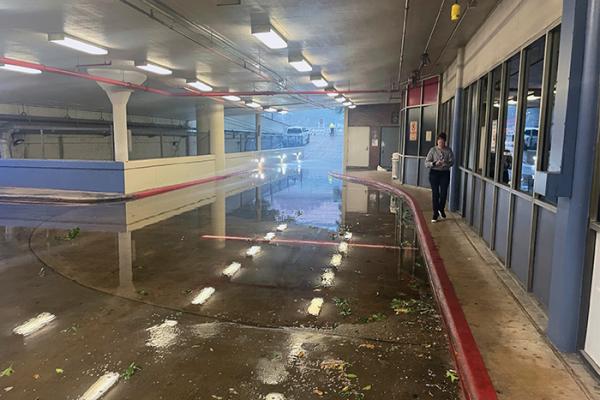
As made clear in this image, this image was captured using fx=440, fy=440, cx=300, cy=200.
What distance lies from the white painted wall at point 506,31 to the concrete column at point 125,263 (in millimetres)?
6136

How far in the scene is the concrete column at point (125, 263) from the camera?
240 inches

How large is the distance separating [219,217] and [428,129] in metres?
9.20

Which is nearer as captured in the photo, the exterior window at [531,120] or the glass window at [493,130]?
the exterior window at [531,120]

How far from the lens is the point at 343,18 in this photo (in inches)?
354

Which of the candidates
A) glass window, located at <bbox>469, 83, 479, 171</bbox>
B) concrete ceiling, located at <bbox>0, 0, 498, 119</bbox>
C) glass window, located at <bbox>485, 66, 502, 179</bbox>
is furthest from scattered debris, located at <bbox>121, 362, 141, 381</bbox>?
glass window, located at <bbox>469, 83, 479, 171</bbox>

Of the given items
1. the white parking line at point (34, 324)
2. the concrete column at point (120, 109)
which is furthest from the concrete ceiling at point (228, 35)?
the white parking line at point (34, 324)

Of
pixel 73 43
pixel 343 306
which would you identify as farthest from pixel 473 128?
pixel 73 43

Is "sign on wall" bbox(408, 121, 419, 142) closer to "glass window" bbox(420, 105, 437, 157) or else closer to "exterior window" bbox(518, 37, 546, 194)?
"glass window" bbox(420, 105, 437, 157)

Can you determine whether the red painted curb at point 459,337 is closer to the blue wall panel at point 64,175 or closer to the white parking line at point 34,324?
the white parking line at point 34,324

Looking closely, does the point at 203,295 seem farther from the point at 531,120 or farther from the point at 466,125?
the point at 466,125

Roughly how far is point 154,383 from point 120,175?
13042 millimetres

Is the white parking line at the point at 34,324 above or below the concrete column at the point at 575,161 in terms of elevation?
below

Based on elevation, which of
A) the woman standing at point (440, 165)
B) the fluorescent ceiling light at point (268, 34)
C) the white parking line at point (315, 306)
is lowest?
the white parking line at point (315, 306)

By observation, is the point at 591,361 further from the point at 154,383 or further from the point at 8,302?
the point at 8,302
